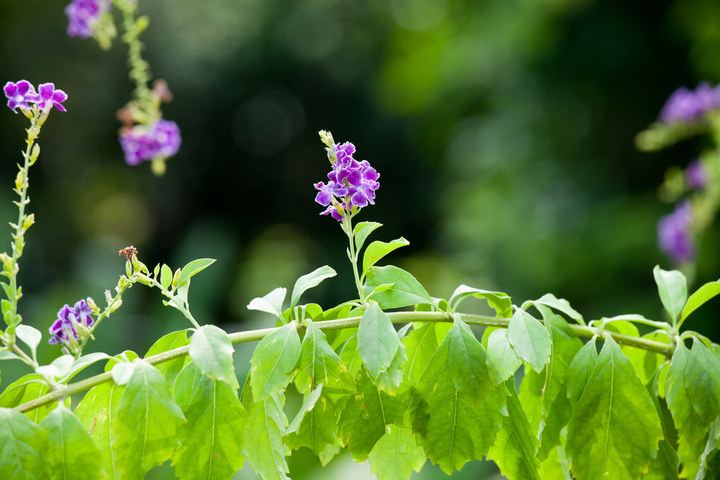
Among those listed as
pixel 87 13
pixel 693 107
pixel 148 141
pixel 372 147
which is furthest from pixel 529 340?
pixel 372 147

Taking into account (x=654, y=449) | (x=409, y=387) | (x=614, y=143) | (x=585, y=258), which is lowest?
(x=654, y=449)

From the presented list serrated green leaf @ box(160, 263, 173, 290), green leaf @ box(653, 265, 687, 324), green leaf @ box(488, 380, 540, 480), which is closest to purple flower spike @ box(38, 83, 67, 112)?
serrated green leaf @ box(160, 263, 173, 290)

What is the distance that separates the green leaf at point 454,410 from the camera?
0.59 meters

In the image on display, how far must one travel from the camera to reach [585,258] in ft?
13.1

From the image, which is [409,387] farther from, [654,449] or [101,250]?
[101,250]

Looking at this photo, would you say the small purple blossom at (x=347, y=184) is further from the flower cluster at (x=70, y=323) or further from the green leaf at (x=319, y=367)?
the flower cluster at (x=70, y=323)

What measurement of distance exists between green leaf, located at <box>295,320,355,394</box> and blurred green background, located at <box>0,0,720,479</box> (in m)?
2.29

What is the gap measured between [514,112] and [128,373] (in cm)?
461

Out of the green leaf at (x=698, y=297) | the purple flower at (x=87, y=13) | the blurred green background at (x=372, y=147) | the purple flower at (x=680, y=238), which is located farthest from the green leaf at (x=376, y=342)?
the blurred green background at (x=372, y=147)

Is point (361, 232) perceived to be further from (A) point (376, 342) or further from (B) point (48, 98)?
(B) point (48, 98)

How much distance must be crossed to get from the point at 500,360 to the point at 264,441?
218 mm

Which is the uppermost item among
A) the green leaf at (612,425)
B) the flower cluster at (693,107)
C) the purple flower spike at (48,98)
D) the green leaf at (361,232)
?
the flower cluster at (693,107)

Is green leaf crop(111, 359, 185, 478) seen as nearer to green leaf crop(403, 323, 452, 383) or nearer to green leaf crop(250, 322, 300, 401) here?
green leaf crop(250, 322, 300, 401)

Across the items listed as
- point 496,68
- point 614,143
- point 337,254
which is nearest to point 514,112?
point 496,68
